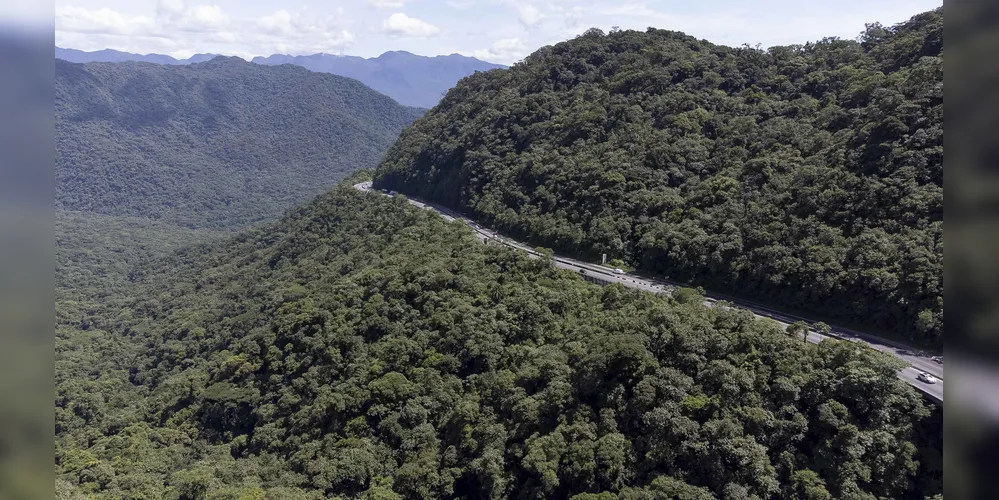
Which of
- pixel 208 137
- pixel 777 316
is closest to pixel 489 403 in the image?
pixel 777 316

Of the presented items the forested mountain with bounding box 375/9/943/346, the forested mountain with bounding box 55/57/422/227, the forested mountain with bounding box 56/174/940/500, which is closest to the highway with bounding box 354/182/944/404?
the forested mountain with bounding box 375/9/943/346

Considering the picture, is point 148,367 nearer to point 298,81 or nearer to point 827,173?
point 827,173

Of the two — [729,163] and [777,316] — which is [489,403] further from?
[729,163]

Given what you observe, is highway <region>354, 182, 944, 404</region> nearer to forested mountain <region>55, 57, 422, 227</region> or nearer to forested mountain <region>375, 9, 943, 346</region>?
forested mountain <region>375, 9, 943, 346</region>

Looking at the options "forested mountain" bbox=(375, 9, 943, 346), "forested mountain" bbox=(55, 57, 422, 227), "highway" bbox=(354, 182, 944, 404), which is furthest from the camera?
"forested mountain" bbox=(55, 57, 422, 227)

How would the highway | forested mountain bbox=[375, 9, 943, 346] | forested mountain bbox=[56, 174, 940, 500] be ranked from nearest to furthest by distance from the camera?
forested mountain bbox=[56, 174, 940, 500] → the highway → forested mountain bbox=[375, 9, 943, 346]

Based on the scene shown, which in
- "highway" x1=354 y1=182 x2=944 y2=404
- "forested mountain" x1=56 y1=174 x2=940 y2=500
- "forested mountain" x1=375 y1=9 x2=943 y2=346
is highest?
"forested mountain" x1=375 y1=9 x2=943 y2=346

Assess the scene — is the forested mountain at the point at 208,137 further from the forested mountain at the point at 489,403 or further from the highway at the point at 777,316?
the highway at the point at 777,316

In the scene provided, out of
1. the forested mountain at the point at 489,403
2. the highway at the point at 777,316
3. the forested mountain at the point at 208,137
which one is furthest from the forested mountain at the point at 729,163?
the forested mountain at the point at 208,137

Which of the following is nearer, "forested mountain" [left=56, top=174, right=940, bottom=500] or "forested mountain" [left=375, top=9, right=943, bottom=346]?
"forested mountain" [left=56, top=174, right=940, bottom=500]
